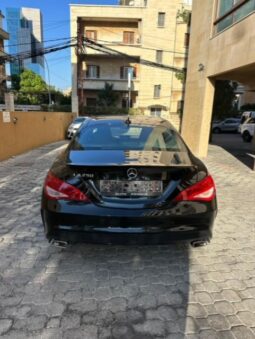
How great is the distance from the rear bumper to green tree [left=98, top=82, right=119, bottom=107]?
28.1m

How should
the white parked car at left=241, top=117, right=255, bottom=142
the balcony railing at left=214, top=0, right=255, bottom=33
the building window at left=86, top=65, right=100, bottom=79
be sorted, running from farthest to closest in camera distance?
the building window at left=86, top=65, right=100, bottom=79, the white parked car at left=241, top=117, right=255, bottom=142, the balcony railing at left=214, top=0, right=255, bottom=33

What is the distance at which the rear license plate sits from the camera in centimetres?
253

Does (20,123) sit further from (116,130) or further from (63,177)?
(63,177)

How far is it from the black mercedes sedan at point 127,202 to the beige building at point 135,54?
27.0 meters

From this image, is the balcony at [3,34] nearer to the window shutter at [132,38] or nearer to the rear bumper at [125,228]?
the window shutter at [132,38]

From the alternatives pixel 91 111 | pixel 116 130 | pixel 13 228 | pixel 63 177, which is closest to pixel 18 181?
pixel 13 228

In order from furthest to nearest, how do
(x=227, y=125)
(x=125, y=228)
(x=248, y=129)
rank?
(x=227, y=125) → (x=248, y=129) → (x=125, y=228)

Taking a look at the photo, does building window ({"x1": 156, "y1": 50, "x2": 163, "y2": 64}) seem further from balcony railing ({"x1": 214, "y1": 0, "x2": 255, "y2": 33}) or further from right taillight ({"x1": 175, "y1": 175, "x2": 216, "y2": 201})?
right taillight ({"x1": 175, "y1": 175, "x2": 216, "y2": 201})

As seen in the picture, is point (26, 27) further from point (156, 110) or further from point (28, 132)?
point (28, 132)

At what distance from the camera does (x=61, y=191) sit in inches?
102

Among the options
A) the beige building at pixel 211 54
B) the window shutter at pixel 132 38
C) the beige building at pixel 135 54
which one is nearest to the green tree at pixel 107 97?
the beige building at pixel 135 54

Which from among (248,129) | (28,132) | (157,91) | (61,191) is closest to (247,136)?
(248,129)

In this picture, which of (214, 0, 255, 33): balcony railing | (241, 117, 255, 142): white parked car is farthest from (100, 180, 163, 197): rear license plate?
(241, 117, 255, 142): white parked car

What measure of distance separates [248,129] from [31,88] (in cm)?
3722
